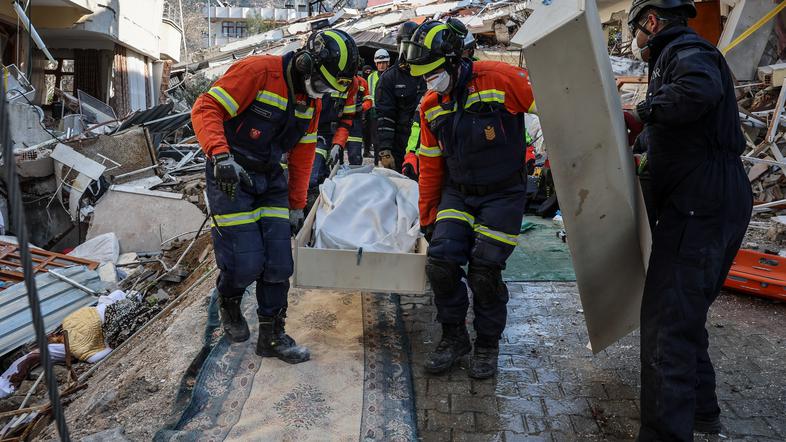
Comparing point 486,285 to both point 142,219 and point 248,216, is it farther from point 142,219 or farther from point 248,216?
point 142,219

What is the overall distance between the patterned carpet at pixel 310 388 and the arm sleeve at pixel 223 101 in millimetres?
1222

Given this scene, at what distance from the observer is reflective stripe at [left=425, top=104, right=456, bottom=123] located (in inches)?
132

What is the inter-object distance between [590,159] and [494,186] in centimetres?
77

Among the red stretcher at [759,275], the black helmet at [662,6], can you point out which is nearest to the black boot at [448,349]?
the black helmet at [662,6]

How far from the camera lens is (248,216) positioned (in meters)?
3.34

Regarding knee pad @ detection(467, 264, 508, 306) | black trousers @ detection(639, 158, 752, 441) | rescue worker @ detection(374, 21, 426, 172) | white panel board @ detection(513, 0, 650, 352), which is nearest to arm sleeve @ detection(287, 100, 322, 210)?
knee pad @ detection(467, 264, 508, 306)

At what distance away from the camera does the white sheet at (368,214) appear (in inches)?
156

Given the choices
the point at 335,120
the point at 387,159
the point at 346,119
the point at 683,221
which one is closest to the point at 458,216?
the point at 683,221

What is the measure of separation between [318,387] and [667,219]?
191 cm

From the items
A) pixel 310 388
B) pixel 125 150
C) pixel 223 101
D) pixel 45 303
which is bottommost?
pixel 45 303

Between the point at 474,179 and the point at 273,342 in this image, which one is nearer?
the point at 474,179

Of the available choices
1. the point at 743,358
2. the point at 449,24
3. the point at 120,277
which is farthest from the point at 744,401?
the point at 120,277

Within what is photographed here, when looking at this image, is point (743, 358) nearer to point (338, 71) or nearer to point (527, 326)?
point (527, 326)

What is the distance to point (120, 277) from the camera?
24.2ft
